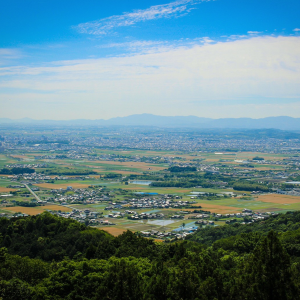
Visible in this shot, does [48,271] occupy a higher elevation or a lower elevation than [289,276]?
lower

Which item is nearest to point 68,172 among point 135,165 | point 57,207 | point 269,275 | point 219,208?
point 135,165

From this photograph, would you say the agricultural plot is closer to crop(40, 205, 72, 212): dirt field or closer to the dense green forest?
crop(40, 205, 72, 212): dirt field

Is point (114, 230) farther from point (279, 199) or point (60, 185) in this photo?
point (60, 185)

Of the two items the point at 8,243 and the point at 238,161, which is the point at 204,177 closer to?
the point at 238,161

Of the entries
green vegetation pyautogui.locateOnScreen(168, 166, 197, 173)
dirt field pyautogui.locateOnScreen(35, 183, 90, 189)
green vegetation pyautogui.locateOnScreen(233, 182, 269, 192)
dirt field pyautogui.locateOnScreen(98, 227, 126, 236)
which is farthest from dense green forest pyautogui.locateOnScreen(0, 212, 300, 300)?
green vegetation pyautogui.locateOnScreen(168, 166, 197, 173)

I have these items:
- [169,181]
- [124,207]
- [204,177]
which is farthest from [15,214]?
[204,177]

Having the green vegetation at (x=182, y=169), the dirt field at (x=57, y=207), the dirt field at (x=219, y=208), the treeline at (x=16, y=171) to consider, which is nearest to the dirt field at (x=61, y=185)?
the treeline at (x=16, y=171)

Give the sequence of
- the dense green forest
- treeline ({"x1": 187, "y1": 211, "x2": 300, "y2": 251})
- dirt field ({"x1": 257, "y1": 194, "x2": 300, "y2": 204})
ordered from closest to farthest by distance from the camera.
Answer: the dense green forest, treeline ({"x1": 187, "y1": 211, "x2": 300, "y2": 251}), dirt field ({"x1": 257, "y1": 194, "x2": 300, "y2": 204})

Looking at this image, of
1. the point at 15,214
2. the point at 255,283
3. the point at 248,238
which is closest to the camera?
the point at 255,283
